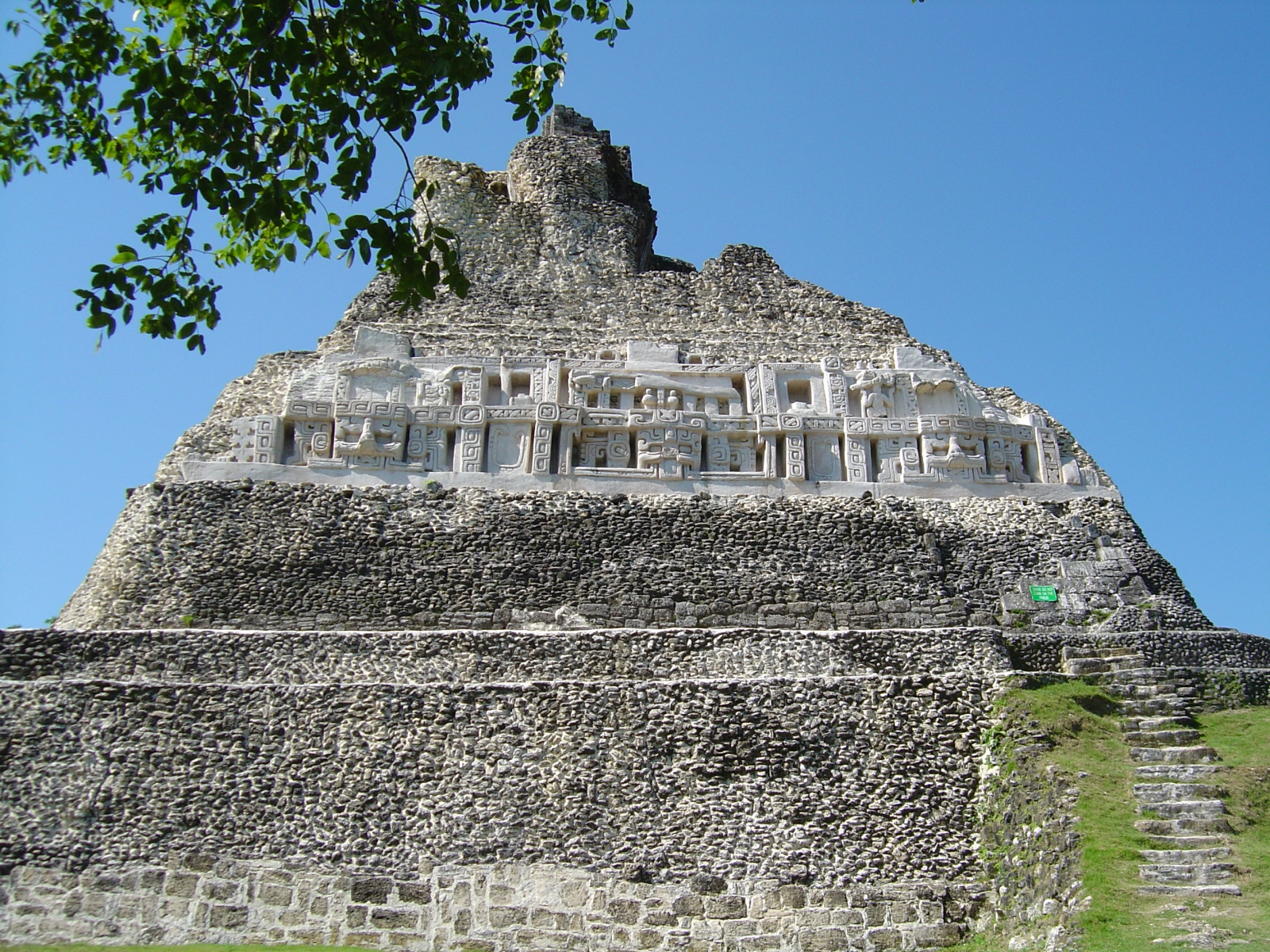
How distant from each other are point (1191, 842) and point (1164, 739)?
1328 millimetres

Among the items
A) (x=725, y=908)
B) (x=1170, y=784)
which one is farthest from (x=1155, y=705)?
(x=725, y=908)

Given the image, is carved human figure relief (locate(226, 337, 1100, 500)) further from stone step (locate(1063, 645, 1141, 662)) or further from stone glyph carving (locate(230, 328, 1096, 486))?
stone step (locate(1063, 645, 1141, 662))

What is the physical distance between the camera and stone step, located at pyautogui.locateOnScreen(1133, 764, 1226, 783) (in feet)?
27.7

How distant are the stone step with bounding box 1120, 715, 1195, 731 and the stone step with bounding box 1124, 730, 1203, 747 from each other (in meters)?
0.10

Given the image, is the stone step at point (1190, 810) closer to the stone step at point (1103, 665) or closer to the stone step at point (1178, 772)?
the stone step at point (1178, 772)

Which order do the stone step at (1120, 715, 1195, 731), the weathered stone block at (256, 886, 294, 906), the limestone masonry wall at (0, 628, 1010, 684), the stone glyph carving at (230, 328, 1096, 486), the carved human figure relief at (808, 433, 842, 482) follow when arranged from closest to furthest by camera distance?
the weathered stone block at (256, 886, 294, 906) → the stone step at (1120, 715, 1195, 731) → the limestone masonry wall at (0, 628, 1010, 684) → the stone glyph carving at (230, 328, 1096, 486) → the carved human figure relief at (808, 433, 842, 482)

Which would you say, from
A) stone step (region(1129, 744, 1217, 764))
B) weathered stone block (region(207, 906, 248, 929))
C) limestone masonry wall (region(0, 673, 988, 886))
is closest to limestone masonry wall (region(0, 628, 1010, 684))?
limestone masonry wall (region(0, 673, 988, 886))

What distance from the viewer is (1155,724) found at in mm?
9148

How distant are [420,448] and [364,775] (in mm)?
4990

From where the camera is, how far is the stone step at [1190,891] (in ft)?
23.8

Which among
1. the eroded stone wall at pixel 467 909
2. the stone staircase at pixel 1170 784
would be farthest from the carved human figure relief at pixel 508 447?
the stone staircase at pixel 1170 784

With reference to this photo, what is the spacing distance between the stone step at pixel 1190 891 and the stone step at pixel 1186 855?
228 millimetres

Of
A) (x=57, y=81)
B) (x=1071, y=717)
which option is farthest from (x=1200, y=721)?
(x=57, y=81)

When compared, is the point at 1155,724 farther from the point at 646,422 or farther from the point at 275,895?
the point at 275,895
